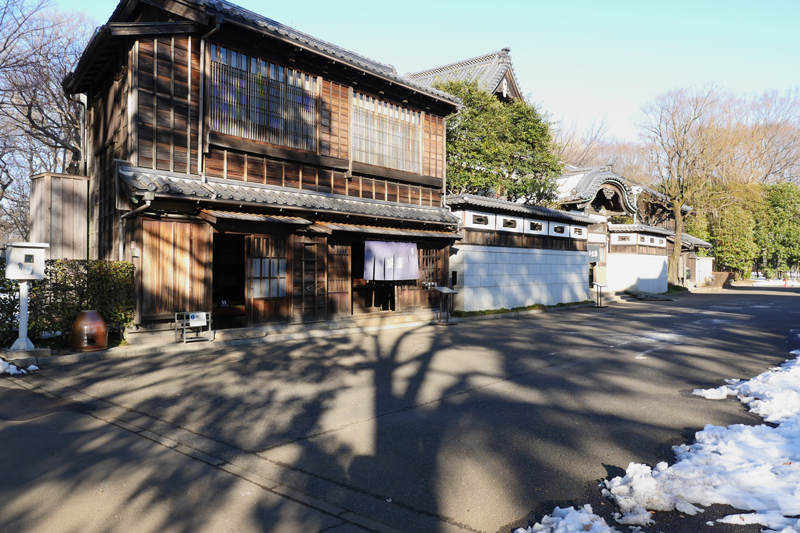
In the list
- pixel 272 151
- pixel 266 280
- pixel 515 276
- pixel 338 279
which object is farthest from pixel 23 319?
pixel 515 276

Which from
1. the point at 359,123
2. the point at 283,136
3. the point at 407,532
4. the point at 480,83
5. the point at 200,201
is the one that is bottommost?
the point at 407,532

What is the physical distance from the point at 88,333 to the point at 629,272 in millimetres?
34167

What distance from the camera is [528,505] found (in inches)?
167

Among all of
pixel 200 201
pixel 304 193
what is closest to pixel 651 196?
pixel 304 193

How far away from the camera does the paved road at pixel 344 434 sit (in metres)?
4.14

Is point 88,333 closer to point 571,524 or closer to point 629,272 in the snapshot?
point 571,524

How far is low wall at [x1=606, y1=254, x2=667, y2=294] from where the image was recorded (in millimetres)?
34938

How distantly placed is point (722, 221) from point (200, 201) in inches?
1860

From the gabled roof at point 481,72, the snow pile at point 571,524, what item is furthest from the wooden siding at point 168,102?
the gabled roof at point 481,72

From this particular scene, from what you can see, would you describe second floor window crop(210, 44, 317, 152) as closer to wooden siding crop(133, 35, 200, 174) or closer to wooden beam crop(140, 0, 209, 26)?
wooden siding crop(133, 35, 200, 174)

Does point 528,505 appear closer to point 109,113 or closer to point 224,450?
point 224,450

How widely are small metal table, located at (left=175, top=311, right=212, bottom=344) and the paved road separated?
95cm

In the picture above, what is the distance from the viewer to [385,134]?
17.5 meters

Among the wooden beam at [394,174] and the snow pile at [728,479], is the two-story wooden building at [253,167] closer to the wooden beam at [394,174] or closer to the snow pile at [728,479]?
the wooden beam at [394,174]
